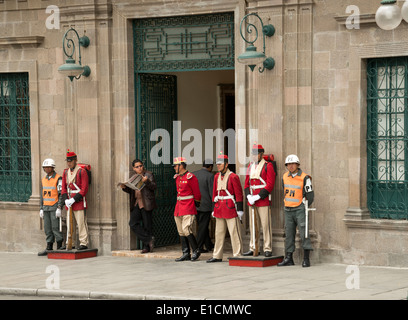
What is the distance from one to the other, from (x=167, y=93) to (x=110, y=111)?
4.58 feet

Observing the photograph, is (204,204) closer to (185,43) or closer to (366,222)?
(185,43)

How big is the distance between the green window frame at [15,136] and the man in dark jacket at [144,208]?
2.54 m

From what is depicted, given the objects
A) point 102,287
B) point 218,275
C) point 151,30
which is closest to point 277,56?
point 151,30

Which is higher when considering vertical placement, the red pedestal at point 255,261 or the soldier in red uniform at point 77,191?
the soldier in red uniform at point 77,191

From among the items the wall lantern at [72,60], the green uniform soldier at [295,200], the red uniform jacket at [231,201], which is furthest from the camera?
the wall lantern at [72,60]

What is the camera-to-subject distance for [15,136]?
1819 cm

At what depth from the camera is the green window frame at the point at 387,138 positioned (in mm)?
14547

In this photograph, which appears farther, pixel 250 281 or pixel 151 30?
pixel 151 30

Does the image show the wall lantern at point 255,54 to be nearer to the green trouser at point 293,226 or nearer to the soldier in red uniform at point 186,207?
the soldier in red uniform at point 186,207

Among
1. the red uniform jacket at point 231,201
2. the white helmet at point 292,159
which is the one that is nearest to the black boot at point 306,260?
the red uniform jacket at point 231,201

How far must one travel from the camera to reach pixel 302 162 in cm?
1519

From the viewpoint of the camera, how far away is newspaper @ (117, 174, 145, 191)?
16.5 m

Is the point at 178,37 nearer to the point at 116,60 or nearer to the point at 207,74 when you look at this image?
the point at 116,60

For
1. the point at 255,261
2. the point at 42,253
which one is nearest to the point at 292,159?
the point at 255,261
